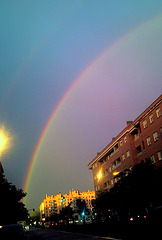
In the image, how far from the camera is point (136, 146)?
1933 inches

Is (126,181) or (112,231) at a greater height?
(126,181)

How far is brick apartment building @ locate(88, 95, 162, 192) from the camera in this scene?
40.8 meters

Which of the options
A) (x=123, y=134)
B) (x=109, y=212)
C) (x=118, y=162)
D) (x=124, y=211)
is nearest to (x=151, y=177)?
(x=124, y=211)

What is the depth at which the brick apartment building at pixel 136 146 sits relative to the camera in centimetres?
4075

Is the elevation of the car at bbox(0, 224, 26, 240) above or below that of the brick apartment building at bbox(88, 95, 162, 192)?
below

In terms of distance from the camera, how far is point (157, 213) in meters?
15.4

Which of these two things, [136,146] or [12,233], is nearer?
[12,233]

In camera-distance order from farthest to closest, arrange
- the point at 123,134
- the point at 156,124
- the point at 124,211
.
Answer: the point at 123,134 → the point at 124,211 → the point at 156,124

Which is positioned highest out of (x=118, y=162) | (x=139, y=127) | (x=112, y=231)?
(x=139, y=127)

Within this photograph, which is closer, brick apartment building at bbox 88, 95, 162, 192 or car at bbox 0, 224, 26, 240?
car at bbox 0, 224, 26, 240

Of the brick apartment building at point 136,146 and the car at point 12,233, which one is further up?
the brick apartment building at point 136,146

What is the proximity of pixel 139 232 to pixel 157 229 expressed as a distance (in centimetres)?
196

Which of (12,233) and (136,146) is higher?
(136,146)

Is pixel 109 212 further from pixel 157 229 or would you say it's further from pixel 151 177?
pixel 157 229
